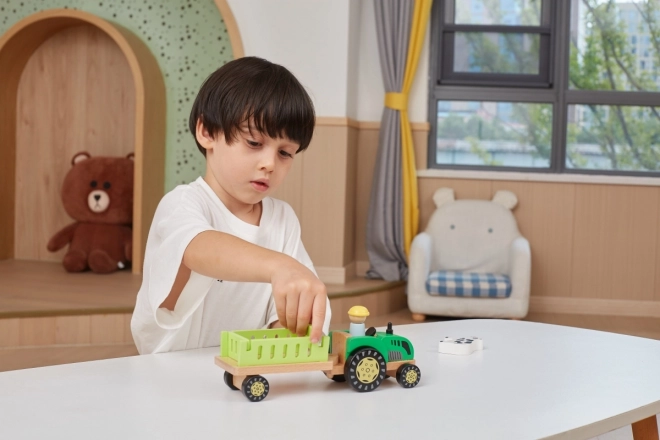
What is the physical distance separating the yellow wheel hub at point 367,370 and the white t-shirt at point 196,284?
139mm

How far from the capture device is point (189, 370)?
45.8 inches

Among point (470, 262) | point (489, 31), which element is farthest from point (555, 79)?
point (470, 262)

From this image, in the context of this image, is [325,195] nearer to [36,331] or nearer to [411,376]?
[36,331]

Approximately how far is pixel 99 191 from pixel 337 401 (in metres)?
3.90

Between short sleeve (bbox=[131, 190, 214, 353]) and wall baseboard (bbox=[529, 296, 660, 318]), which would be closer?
short sleeve (bbox=[131, 190, 214, 353])

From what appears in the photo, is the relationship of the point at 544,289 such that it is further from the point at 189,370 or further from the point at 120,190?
Result: the point at 189,370

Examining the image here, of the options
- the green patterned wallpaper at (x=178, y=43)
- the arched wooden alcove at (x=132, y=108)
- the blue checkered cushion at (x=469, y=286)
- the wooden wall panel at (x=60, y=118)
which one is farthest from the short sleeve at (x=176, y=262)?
the wooden wall panel at (x=60, y=118)

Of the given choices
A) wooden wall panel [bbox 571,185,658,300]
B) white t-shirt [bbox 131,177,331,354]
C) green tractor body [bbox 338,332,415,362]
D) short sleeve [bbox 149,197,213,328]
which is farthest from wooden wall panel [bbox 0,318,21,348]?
wooden wall panel [bbox 571,185,658,300]

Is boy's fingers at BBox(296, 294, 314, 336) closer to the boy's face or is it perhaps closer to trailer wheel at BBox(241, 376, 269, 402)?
trailer wheel at BBox(241, 376, 269, 402)

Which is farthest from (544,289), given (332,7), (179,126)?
(179,126)

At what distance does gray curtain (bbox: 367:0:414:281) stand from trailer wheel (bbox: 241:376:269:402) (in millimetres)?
3686

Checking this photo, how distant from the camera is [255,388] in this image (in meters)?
1.00

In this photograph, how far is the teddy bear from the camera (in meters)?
4.62

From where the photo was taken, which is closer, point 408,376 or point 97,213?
point 408,376
